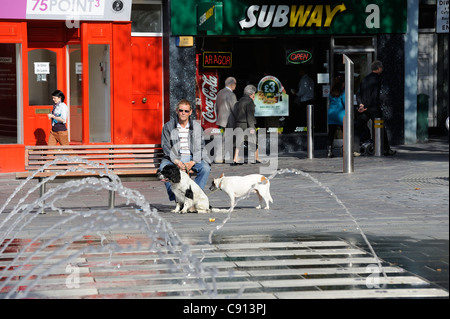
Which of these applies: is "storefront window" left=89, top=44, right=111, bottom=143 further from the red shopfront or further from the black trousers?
the black trousers

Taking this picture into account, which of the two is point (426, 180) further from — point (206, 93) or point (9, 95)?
point (9, 95)

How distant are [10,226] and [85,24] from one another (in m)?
8.99

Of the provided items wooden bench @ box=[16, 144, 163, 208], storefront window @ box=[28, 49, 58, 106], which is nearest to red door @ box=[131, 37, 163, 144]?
storefront window @ box=[28, 49, 58, 106]

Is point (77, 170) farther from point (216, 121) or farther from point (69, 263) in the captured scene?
point (216, 121)

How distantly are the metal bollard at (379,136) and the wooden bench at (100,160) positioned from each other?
22.0 feet

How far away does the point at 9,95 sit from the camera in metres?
18.2

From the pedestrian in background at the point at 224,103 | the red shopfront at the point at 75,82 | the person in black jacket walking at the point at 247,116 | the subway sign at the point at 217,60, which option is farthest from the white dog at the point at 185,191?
the subway sign at the point at 217,60

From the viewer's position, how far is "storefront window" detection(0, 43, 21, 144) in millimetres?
17984

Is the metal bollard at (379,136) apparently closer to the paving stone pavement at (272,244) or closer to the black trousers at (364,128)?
the black trousers at (364,128)

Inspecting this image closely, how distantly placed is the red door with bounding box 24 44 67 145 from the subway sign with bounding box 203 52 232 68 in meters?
3.29

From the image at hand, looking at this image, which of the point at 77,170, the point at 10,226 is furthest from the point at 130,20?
the point at 10,226

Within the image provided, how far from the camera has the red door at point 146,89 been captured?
20391 mm

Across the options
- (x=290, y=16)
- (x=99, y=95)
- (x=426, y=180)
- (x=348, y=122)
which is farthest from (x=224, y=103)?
(x=426, y=180)
